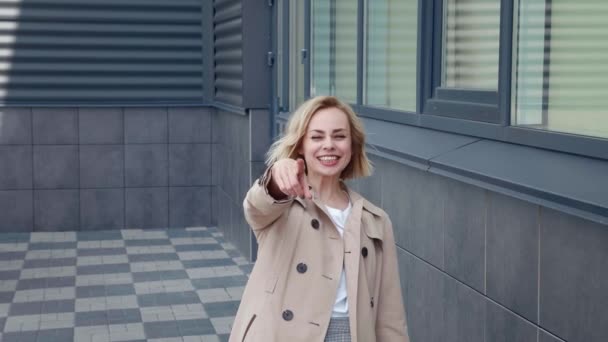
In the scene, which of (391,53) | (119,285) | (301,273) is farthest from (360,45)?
(301,273)

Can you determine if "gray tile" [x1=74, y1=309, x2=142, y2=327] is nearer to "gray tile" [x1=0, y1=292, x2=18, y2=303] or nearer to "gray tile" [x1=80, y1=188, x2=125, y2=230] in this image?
"gray tile" [x1=0, y1=292, x2=18, y2=303]

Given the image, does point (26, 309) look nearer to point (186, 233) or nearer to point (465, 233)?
point (186, 233)

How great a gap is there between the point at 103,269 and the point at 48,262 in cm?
69

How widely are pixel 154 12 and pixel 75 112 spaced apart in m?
1.40

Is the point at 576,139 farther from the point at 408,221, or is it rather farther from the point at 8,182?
the point at 8,182

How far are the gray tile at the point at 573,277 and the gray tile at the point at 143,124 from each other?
8.20m

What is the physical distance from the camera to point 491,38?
4.81 metres

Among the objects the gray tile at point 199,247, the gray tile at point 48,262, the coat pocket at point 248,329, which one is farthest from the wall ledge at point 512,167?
the gray tile at point 199,247

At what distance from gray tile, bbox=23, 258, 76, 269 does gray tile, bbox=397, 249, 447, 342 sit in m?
4.91

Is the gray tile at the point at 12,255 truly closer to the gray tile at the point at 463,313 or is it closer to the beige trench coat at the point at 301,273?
the gray tile at the point at 463,313

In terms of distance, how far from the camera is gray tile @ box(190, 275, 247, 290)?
8.70 metres

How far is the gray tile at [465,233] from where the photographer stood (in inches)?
177

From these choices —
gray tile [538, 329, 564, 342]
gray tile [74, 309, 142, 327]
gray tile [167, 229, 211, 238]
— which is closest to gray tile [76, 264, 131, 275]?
gray tile [74, 309, 142, 327]

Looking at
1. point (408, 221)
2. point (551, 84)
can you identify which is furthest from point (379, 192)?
point (551, 84)
